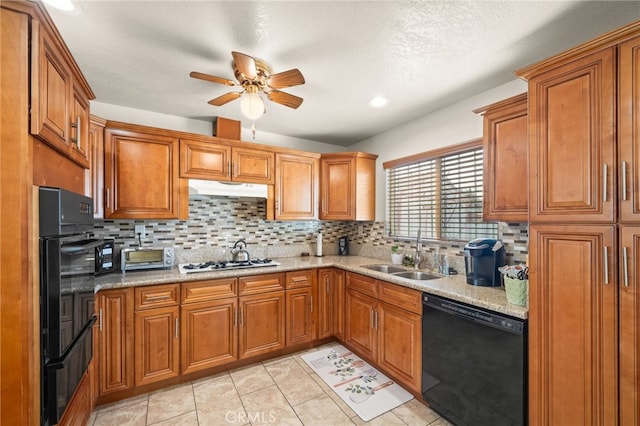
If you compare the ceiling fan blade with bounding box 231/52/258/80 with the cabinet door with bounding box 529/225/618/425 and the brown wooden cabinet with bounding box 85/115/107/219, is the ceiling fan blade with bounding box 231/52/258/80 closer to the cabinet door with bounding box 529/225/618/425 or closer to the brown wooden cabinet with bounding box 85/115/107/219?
the brown wooden cabinet with bounding box 85/115/107/219

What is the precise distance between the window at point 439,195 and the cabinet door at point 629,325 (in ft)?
3.58

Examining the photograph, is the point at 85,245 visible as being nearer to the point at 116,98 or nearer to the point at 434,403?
the point at 116,98

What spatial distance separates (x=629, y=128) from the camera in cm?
115

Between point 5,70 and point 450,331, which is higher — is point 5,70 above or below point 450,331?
above

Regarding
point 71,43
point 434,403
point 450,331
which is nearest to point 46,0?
point 71,43

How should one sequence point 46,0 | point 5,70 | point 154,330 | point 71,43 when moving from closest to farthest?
point 5,70
point 46,0
point 71,43
point 154,330

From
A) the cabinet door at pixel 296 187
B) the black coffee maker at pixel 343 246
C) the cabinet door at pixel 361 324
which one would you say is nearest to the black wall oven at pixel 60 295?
the cabinet door at pixel 296 187

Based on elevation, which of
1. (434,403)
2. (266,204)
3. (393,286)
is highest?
(266,204)

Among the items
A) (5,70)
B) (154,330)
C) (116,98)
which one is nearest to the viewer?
(5,70)

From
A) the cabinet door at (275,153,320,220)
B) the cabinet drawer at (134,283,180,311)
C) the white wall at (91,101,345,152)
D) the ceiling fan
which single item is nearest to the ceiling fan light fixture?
the ceiling fan

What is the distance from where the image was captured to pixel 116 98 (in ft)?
8.17

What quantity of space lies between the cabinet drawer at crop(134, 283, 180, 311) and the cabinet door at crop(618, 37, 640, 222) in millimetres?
2870

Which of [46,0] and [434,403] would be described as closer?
[46,0]

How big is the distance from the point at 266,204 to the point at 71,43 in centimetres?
202
